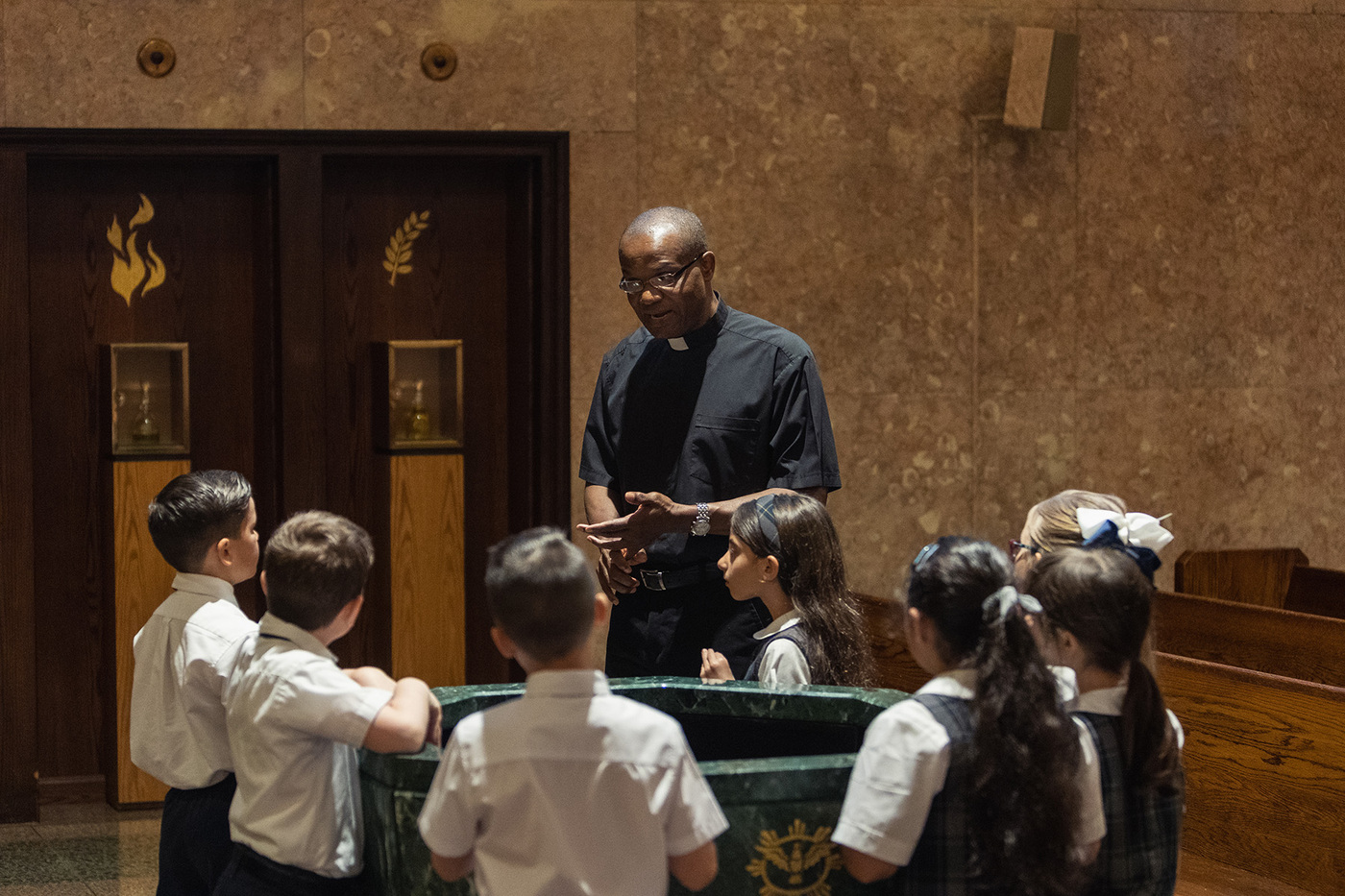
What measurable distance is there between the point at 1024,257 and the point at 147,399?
2908 millimetres

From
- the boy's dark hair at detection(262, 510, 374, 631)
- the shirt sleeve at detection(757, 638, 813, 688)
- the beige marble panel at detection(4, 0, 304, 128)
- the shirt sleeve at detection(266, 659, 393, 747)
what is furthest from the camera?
the beige marble panel at detection(4, 0, 304, 128)

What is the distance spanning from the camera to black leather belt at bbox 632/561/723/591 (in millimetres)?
3195

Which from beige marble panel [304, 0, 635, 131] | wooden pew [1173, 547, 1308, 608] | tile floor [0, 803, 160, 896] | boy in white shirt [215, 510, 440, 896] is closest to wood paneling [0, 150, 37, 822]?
tile floor [0, 803, 160, 896]

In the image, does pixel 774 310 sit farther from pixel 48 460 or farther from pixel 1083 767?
pixel 1083 767

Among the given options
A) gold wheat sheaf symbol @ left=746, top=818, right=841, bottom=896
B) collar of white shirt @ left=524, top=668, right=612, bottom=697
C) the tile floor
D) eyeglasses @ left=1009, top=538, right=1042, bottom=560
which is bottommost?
the tile floor

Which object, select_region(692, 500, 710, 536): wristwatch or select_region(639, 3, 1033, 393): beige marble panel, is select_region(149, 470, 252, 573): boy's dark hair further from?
select_region(639, 3, 1033, 393): beige marble panel

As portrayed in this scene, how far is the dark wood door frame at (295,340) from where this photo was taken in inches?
180

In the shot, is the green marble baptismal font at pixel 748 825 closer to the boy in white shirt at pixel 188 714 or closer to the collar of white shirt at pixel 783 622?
the boy in white shirt at pixel 188 714

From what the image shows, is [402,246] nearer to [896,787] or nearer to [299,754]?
[299,754]

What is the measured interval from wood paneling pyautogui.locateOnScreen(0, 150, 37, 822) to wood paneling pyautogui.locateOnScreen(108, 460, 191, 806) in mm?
245

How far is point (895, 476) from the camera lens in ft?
17.0

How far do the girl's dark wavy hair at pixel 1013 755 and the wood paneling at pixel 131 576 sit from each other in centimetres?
335

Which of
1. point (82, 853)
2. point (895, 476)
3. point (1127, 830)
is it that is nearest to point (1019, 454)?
point (895, 476)

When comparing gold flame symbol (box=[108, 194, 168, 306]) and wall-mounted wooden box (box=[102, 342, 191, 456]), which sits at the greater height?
gold flame symbol (box=[108, 194, 168, 306])
